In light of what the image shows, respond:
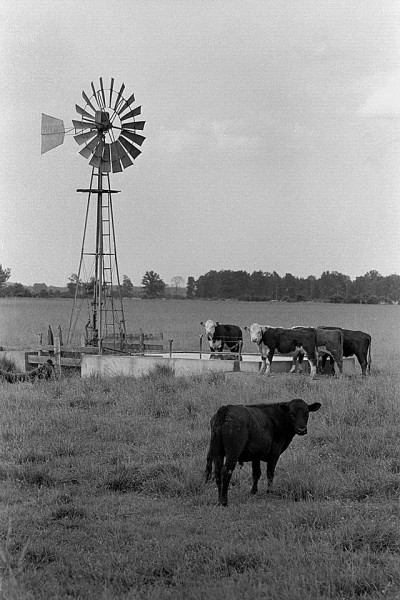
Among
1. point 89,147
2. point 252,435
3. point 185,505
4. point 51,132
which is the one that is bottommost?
point 185,505

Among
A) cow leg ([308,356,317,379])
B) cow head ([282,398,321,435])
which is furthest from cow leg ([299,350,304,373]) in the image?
cow head ([282,398,321,435])

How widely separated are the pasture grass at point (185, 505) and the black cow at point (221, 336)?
7.78 m

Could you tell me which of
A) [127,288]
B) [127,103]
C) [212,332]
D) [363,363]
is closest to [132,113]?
[127,103]

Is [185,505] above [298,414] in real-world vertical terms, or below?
below

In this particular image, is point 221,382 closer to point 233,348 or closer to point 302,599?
point 233,348

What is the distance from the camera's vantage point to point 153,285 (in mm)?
40281

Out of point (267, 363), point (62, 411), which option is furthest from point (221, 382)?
point (62, 411)

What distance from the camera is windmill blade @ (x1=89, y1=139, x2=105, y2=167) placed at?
22.7 m

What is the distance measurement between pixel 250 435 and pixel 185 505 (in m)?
1.07

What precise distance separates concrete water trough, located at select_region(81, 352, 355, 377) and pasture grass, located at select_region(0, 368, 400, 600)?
3.38m

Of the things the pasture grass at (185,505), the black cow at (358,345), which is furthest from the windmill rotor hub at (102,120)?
the pasture grass at (185,505)

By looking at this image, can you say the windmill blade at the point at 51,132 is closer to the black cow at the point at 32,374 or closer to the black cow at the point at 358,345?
the black cow at the point at 32,374

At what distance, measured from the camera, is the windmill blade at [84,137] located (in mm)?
22484

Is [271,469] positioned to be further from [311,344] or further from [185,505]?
[311,344]
